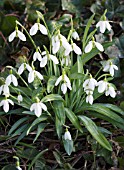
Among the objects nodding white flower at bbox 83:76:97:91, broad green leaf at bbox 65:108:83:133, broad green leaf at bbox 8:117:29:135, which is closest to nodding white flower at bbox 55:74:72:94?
nodding white flower at bbox 83:76:97:91

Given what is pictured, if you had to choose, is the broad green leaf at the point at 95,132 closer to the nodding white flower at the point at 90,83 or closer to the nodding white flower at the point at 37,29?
the nodding white flower at the point at 90,83

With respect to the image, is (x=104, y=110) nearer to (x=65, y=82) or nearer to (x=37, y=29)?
(x=65, y=82)

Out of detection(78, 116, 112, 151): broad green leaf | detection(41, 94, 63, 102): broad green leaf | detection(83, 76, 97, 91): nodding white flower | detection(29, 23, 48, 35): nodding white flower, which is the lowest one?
detection(78, 116, 112, 151): broad green leaf

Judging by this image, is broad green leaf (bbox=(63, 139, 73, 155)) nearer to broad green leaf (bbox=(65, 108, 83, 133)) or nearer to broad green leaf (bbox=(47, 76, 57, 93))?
broad green leaf (bbox=(65, 108, 83, 133))

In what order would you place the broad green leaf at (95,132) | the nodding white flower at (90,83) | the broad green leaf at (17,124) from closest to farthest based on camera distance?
the nodding white flower at (90,83) < the broad green leaf at (95,132) < the broad green leaf at (17,124)

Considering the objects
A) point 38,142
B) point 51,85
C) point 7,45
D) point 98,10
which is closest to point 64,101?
point 51,85

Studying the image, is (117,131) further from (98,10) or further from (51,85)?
(98,10)

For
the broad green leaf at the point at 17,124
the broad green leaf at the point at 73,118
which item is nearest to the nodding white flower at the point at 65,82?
the broad green leaf at the point at 73,118

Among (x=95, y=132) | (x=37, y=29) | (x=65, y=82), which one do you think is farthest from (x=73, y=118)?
(x=37, y=29)
